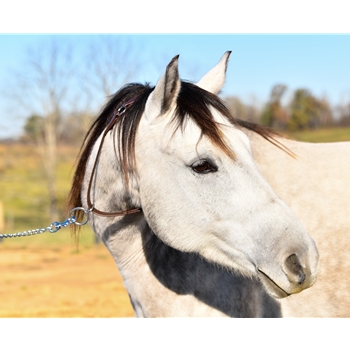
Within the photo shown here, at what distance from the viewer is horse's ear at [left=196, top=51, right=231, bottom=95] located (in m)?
2.28

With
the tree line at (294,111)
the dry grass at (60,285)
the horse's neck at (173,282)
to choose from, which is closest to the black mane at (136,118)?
the horse's neck at (173,282)

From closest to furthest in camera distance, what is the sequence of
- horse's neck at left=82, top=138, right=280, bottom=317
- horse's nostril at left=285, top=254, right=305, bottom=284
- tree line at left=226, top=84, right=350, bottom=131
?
horse's nostril at left=285, top=254, right=305, bottom=284, horse's neck at left=82, top=138, right=280, bottom=317, tree line at left=226, top=84, right=350, bottom=131

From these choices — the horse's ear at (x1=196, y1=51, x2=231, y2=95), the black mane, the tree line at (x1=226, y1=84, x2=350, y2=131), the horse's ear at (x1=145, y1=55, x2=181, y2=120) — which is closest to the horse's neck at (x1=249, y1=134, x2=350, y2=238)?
the horse's ear at (x1=196, y1=51, x2=231, y2=95)

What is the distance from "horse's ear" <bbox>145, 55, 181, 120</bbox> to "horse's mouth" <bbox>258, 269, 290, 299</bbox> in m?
0.88

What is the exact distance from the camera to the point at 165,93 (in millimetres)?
1874

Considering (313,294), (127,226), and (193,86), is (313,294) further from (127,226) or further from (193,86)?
(193,86)

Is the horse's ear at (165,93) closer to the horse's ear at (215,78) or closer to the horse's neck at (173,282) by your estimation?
the horse's ear at (215,78)

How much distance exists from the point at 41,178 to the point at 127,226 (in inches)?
804

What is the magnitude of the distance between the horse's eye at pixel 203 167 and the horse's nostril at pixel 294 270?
51cm

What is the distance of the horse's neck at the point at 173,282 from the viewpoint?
7.16 feet

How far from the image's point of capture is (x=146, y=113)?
2006 mm

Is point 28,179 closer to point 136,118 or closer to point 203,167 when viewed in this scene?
point 136,118

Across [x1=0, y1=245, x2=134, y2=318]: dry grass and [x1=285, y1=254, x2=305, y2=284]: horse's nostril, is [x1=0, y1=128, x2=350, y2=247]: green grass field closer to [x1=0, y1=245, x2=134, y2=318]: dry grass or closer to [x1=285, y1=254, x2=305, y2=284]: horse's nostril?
[x1=0, y1=245, x2=134, y2=318]: dry grass
